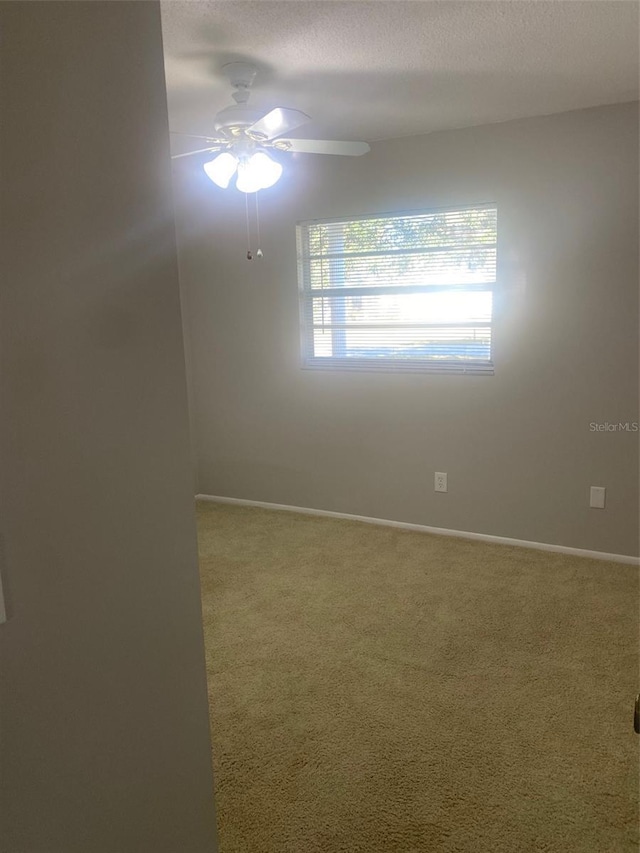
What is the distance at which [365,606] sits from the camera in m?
2.93

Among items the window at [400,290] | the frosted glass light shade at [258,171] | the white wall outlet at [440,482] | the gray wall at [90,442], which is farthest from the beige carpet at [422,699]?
the frosted glass light shade at [258,171]

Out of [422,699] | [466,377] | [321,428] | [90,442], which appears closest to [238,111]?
[90,442]

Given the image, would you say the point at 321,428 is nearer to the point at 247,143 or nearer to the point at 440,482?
the point at 440,482

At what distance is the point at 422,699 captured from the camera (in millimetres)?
2262

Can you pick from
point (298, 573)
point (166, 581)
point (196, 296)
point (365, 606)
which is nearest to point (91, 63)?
point (166, 581)

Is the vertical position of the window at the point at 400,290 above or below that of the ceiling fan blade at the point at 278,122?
below

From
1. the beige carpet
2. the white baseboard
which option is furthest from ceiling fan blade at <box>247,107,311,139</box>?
the white baseboard

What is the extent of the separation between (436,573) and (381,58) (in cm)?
240

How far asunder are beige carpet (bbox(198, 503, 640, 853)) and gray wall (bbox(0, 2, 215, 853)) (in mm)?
935

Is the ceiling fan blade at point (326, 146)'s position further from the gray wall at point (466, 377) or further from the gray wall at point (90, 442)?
the gray wall at point (90, 442)

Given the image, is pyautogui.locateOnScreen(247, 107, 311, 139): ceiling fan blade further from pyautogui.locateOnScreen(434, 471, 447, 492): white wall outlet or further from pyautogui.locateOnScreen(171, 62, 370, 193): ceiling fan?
pyautogui.locateOnScreen(434, 471, 447, 492): white wall outlet

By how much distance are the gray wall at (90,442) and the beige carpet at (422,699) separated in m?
0.93

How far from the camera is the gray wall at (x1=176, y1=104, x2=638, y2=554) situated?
122 inches

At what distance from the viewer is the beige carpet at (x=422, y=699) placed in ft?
5.74
